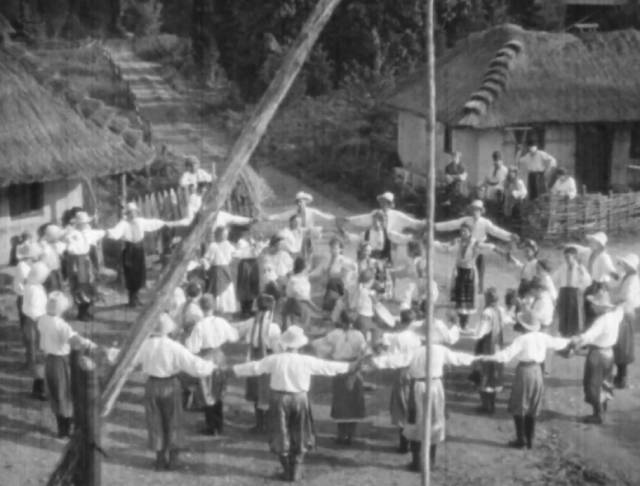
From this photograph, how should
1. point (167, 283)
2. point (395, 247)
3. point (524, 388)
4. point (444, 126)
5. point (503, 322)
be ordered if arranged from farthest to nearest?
point (444, 126)
point (395, 247)
point (503, 322)
point (524, 388)
point (167, 283)

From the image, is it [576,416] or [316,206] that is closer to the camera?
[576,416]

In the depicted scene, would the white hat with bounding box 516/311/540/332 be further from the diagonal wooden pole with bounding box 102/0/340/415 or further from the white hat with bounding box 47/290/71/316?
the white hat with bounding box 47/290/71/316

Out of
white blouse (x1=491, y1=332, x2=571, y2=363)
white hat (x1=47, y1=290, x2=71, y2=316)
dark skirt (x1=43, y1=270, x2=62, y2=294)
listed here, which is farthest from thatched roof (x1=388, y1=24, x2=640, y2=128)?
white hat (x1=47, y1=290, x2=71, y2=316)

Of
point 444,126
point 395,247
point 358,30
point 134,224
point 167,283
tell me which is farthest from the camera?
point 358,30

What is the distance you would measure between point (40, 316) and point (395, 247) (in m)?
7.07

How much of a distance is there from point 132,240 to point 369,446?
5.42 m

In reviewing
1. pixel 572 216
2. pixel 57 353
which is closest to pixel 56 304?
pixel 57 353

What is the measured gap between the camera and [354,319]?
15555mm

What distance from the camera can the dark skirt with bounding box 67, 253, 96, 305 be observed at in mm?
18562

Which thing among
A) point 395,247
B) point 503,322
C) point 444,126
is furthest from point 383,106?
point 503,322

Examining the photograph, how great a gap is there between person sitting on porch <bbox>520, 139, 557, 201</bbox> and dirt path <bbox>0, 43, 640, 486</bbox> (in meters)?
6.88

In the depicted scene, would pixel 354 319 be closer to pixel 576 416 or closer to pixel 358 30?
pixel 576 416

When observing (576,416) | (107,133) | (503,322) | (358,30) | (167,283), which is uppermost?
(358,30)

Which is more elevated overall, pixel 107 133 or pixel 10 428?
pixel 107 133
